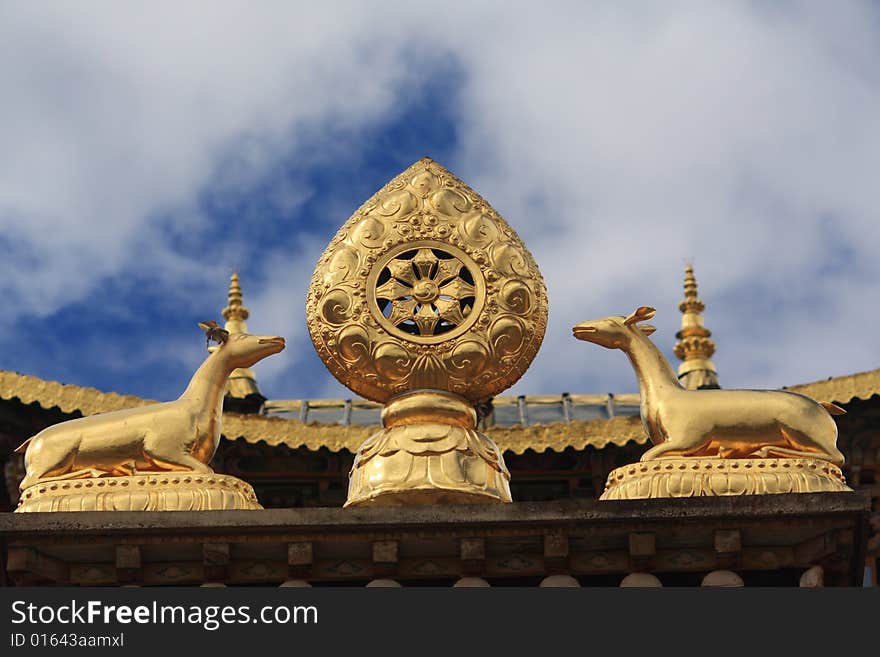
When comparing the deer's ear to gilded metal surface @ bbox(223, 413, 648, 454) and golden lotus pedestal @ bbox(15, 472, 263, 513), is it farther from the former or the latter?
gilded metal surface @ bbox(223, 413, 648, 454)

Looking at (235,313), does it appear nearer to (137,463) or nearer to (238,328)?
(238,328)

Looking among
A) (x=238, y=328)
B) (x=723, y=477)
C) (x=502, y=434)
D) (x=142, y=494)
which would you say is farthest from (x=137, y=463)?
(x=238, y=328)

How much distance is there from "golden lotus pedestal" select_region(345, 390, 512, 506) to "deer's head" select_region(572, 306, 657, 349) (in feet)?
3.21

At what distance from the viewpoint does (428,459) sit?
50.5 ft

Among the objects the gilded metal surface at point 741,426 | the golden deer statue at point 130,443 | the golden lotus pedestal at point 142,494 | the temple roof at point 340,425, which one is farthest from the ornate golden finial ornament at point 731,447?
the temple roof at point 340,425

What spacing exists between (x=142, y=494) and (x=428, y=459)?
6.32ft

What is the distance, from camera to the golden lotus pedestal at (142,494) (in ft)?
49.3

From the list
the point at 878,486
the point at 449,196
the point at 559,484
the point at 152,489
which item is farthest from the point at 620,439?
the point at 152,489

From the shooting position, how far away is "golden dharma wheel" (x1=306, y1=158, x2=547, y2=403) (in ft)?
52.3

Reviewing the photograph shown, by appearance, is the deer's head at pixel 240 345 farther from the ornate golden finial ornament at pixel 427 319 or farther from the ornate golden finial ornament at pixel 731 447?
the ornate golden finial ornament at pixel 731 447

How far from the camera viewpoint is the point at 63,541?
14.6 meters

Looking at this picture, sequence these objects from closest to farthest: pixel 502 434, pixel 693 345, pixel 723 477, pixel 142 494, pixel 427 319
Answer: pixel 723 477
pixel 142 494
pixel 427 319
pixel 502 434
pixel 693 345
